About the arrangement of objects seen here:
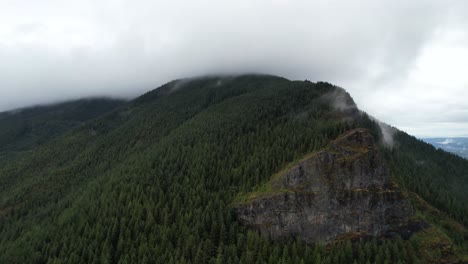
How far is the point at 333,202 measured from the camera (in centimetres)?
15412

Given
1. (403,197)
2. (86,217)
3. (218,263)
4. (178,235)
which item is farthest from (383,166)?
(86,217)

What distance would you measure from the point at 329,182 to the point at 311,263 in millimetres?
37010

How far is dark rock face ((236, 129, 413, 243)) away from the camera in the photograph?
152 metres

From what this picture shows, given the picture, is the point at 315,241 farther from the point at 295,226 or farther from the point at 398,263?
the point at 398,263

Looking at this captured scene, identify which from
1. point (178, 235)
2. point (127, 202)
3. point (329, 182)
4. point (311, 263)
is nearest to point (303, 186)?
point (329, 182)

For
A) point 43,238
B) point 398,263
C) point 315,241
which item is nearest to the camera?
point 398,263

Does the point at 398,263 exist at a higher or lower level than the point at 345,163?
lower

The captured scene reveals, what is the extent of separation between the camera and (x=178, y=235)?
157 m

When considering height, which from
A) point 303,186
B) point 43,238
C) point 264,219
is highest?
point 303,186

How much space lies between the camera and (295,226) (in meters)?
153

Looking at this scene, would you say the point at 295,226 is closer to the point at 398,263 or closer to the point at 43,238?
the point at 398,263

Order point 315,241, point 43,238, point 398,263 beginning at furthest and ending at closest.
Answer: point 43,238 < point 315,241 < point 398,263

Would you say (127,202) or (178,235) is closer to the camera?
(178,235)

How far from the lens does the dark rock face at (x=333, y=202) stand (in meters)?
152
